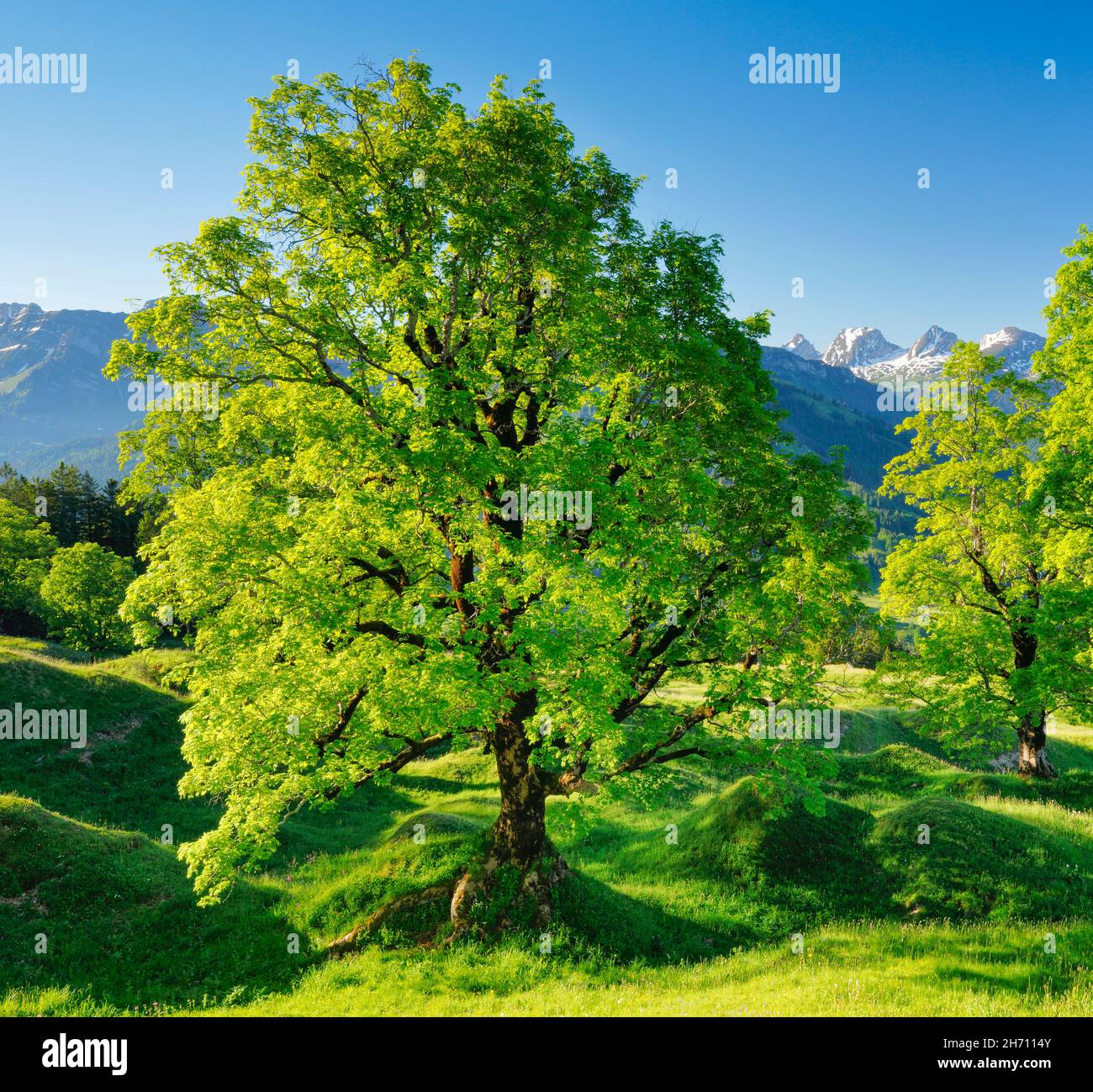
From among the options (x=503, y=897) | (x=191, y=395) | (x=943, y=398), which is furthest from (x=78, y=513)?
(x=943, y=398)

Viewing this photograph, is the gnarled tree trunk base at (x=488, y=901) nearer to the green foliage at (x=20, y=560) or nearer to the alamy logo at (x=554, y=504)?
the alamy logo at (x=554, y=504)

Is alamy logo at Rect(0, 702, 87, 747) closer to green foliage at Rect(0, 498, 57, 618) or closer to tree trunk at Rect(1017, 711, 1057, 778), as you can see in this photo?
green foliage at Rect(0, 498, 57, 618)

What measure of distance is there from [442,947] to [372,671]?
291 inches

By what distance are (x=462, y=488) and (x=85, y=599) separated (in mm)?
57259

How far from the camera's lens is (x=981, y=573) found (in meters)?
29.8

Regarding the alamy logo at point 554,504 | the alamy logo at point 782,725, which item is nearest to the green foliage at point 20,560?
the alamy logo at point 554,504

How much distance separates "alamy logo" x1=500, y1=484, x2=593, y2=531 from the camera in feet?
45.0

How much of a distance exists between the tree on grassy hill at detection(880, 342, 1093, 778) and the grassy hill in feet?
15.0

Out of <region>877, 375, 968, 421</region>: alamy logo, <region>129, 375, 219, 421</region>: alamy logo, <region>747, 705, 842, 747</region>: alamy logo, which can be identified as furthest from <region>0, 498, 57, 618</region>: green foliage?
<region>877, 375, 968, 421</region>: alamy logo

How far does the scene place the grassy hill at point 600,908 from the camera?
40.5ft

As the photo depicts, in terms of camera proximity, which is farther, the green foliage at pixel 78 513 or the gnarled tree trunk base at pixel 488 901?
the green foliage at pixel 78 513
